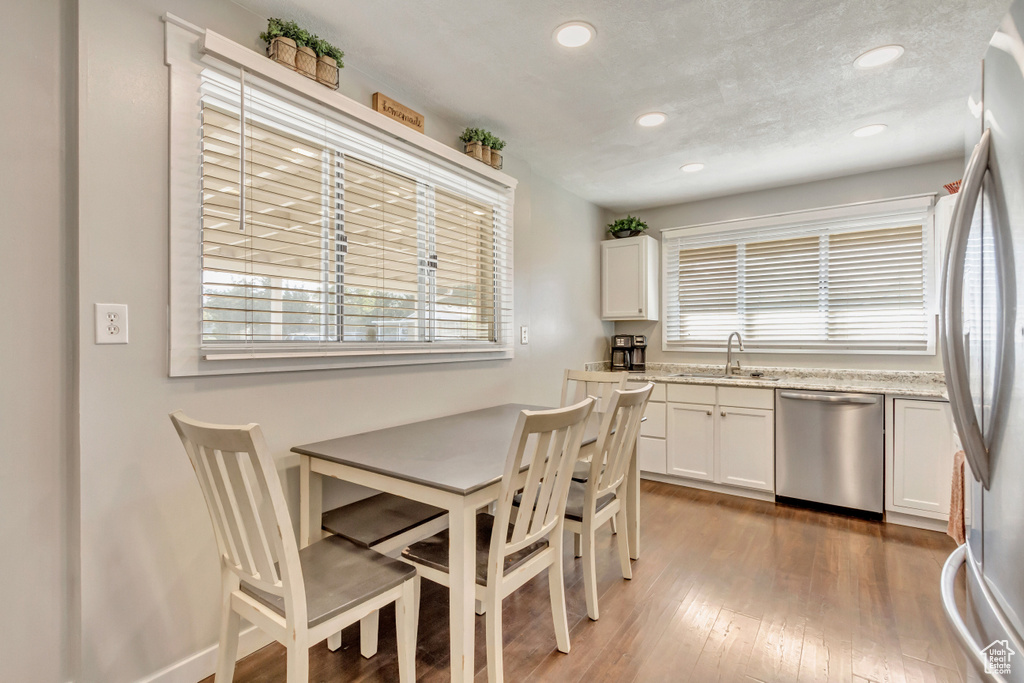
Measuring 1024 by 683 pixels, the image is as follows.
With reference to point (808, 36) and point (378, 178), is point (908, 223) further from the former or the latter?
point (378, 178)

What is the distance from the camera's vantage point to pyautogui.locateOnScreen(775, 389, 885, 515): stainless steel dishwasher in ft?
10.2

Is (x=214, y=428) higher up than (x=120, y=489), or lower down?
higher up

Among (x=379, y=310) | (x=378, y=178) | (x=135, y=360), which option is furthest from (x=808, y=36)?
(x=135, y=360)

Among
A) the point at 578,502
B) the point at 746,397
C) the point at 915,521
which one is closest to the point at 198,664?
the point at 578,502

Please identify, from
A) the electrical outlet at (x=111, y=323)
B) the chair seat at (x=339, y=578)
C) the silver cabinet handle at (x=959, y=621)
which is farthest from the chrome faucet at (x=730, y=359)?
the electrical outlet at (x=111, y=323)

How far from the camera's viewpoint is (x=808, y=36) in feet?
6.45

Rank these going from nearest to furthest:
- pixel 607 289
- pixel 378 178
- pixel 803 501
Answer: pixel 378 178
pixel 803 501
pixel 607 289

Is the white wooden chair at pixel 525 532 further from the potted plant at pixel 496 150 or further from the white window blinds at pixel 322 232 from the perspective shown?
the potted plant at pixel 496 150

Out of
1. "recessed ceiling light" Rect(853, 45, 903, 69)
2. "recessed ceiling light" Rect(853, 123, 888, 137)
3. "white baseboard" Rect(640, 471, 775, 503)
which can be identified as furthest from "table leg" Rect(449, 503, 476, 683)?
"recessed ceiling light" Rect(853, 123, 888, 137)

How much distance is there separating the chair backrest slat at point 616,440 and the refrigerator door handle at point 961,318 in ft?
3.59

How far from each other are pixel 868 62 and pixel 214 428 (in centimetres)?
292

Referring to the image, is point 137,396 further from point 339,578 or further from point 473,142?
point 473,142

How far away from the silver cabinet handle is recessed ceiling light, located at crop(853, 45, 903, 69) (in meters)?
2.12

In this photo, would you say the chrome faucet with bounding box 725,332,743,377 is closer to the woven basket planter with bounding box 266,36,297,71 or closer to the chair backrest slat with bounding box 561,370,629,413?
the chair backrest slat with bounding box 561,370,629,413
